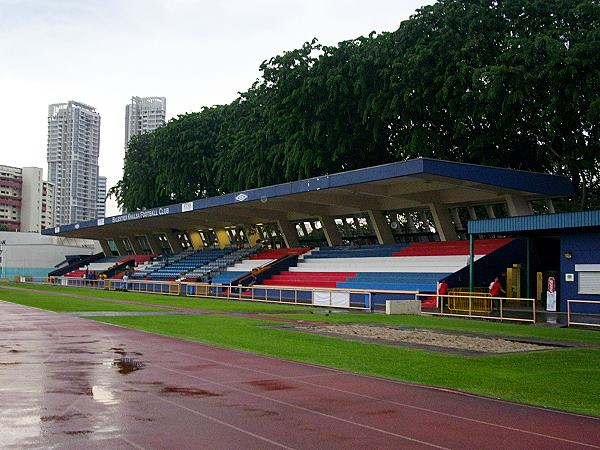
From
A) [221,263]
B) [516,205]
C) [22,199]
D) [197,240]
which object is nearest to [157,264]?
[197,240]

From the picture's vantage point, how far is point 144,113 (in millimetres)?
195625

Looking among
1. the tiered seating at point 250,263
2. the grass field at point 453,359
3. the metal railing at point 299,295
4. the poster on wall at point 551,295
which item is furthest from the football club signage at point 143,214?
the poster on wall at point 551,295

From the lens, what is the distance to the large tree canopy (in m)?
33.7

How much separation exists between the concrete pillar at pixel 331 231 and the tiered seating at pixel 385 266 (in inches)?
104

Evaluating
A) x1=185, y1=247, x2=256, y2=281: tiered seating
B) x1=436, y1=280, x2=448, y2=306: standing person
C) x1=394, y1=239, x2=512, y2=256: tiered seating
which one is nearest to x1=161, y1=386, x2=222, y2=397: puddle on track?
x1=436, y1=280, x2=448, y2=306: standing person

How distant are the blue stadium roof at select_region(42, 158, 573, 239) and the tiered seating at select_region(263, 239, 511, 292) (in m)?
2.93

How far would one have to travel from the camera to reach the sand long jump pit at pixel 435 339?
1623 centimetres

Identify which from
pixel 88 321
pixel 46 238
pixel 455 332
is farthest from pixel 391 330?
pixel 46 238

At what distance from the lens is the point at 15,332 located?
18719mm

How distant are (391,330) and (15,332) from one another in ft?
36.7

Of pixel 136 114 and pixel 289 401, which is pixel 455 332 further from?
pixel 136 114

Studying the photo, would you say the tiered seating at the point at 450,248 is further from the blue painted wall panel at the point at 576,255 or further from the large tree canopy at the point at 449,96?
the blue painted wall panel at the point at 576,255

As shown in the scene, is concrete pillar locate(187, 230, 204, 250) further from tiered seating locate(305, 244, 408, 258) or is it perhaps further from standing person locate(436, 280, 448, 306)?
standing person locate(436, 280, 448, 306)

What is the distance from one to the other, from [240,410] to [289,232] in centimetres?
4623
